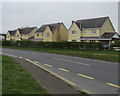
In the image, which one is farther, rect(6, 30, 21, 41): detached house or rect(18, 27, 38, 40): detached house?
rect(6, 30, 21, 41): detached house

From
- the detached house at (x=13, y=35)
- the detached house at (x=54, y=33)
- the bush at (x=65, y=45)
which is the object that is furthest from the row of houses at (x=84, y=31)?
the detached house at (x=13, y=35)

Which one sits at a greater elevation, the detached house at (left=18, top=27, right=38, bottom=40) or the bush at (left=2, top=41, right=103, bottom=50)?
the detached house at (left=18, top=27, right=38, bottom=40)

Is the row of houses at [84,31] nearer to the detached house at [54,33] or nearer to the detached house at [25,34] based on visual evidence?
the detached house at [54,33]

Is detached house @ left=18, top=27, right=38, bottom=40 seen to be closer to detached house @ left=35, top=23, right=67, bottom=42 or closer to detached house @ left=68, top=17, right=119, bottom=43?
detached house @ left=35, top=23, right=67, bottom=42

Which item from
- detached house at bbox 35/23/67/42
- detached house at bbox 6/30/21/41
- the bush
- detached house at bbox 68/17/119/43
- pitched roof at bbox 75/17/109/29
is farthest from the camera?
detached house at bbox 6/30/21/41

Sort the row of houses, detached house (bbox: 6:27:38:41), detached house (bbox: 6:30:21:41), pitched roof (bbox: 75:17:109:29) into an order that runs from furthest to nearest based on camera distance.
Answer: detached house (bbox: 6:30:21:41) < detached house (bbox: 6:27:38:41) < pitched roof (bbox: 75:17:109:29) < the row of houses

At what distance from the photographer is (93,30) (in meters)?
50.0

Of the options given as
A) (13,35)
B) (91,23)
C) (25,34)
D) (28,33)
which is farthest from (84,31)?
(13,35)

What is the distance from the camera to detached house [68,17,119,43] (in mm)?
47434

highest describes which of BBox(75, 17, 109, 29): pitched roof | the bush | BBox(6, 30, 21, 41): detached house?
BBox(75, 17, 109, 29): pitched roof

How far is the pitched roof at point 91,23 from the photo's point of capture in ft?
162

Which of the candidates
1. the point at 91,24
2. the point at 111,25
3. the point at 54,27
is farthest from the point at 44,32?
the point at 111,25

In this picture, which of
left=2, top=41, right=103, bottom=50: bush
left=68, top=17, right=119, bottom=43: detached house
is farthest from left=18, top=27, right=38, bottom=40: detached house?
left=2, top=41, right=103, bottom=50: bush

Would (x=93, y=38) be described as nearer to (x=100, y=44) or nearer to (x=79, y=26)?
(x=79, y=26)
